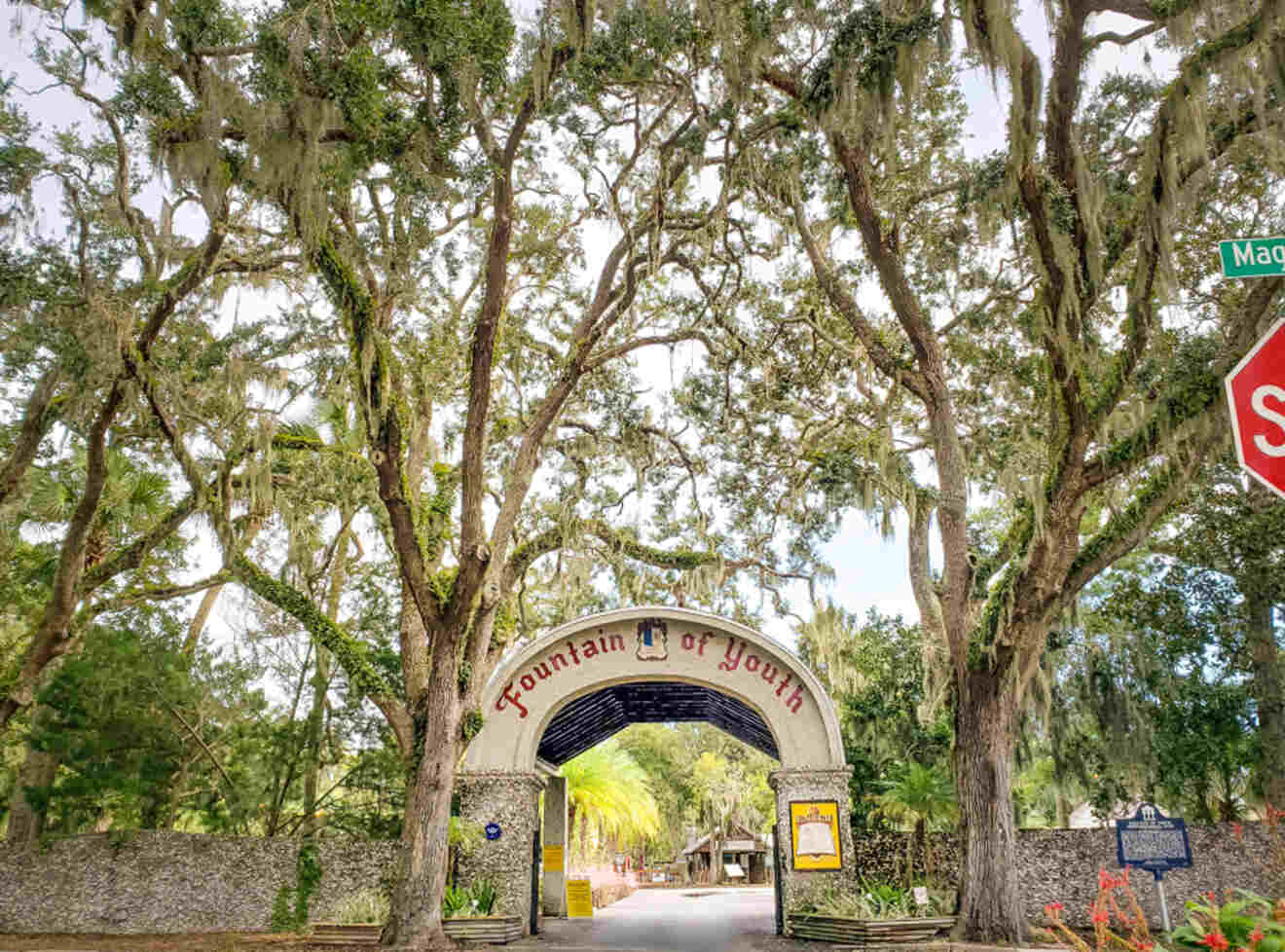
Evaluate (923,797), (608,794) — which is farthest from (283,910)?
(608,794)

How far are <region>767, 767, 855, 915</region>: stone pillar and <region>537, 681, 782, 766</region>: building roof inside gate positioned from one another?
604 mm

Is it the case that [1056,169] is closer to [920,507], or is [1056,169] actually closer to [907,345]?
[907,345]

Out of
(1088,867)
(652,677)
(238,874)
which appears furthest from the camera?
(238,874)

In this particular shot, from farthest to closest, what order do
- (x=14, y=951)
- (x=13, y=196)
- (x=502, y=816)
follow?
(x=502, y=816) → (x=13, y=196) → (x=14, y=951)

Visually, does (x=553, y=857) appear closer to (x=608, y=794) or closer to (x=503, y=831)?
(x=503, y=831)

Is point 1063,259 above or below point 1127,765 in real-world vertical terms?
above

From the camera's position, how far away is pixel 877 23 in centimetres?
879

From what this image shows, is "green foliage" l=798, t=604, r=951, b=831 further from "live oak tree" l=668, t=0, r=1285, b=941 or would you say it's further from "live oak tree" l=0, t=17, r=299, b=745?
"live oak tree" l=0, t=17, r=299, b=745

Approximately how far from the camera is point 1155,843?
1094 centimetres

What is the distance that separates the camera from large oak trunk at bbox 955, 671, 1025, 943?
10.1 meters

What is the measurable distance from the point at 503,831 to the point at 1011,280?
1170 cm

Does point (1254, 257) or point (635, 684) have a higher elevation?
point (1254, 257)

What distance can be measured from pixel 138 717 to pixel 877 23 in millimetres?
15310

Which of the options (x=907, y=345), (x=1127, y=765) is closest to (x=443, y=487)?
(x=907, y=345)
